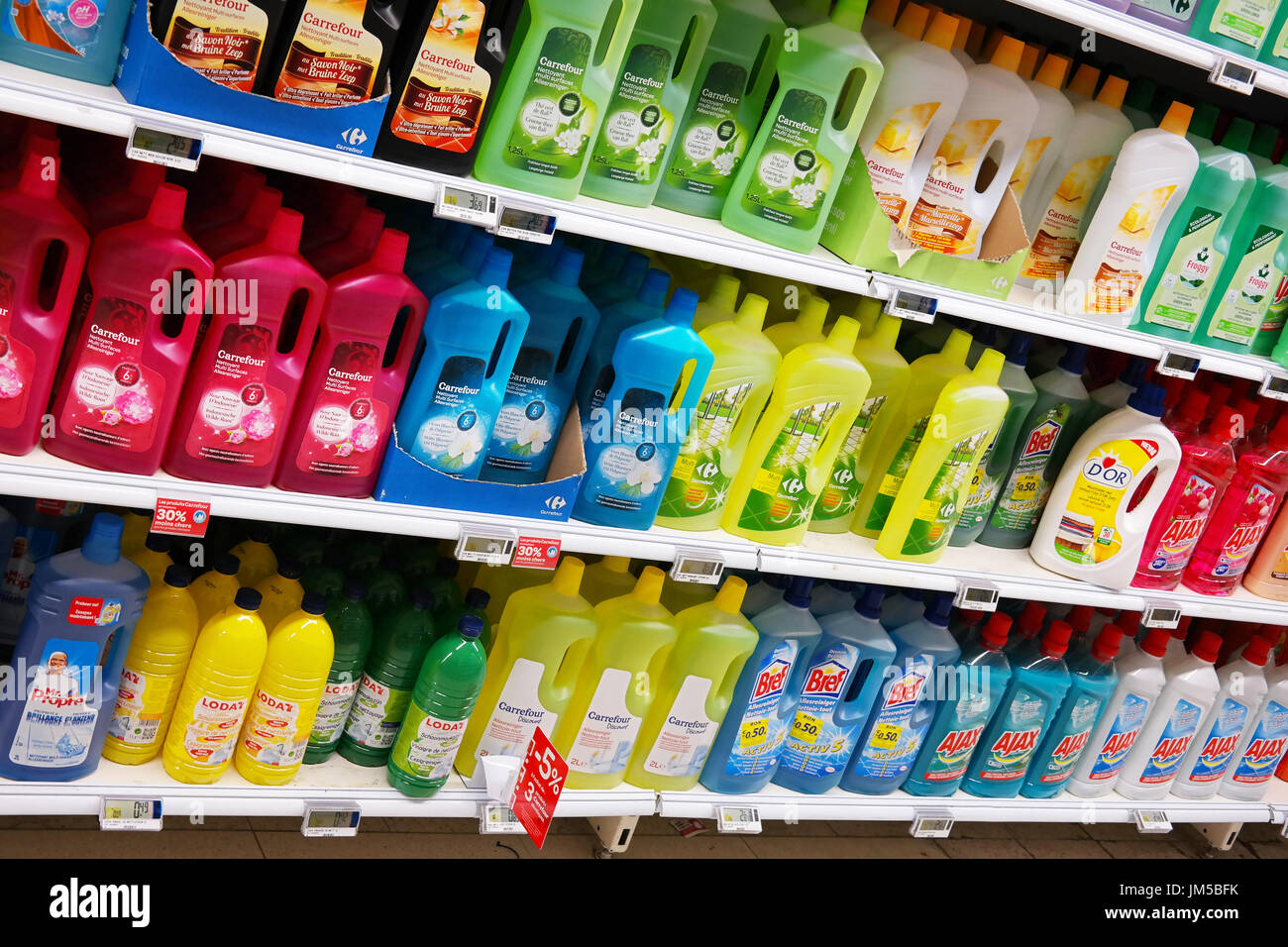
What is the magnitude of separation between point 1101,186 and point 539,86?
4.05 ft

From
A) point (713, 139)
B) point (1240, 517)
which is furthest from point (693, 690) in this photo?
point (1240, 517)

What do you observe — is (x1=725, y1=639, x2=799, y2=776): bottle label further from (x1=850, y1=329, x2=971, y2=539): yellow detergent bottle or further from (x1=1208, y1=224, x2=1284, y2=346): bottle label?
(x1=1208, y1=224, x2=1284, y2=346): bottle label

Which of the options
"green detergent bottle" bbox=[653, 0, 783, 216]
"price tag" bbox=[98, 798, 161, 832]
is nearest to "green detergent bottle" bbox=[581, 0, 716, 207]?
"green detergent bottle" bbox=[653, 0, 783, 216]

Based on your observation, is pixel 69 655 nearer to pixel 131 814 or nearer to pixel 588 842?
pixel 131 814

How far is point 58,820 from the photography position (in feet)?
7.77

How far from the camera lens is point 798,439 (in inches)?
89.4

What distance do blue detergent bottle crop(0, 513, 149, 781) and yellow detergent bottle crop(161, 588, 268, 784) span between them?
0.38ft

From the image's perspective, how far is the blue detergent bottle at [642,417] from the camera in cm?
207

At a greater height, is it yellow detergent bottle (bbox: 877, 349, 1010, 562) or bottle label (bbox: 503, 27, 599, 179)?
bottle label (bbox: 503, 27, 599, 179)

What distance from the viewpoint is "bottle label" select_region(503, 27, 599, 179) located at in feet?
6.07

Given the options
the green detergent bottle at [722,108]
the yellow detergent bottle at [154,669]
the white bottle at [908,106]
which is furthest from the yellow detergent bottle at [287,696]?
the white bottle at [908,106]

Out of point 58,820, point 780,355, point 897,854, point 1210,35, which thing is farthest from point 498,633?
point 1210,35

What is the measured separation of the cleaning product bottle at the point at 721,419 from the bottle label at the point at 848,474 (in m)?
0.23

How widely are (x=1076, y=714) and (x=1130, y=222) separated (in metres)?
1.13
